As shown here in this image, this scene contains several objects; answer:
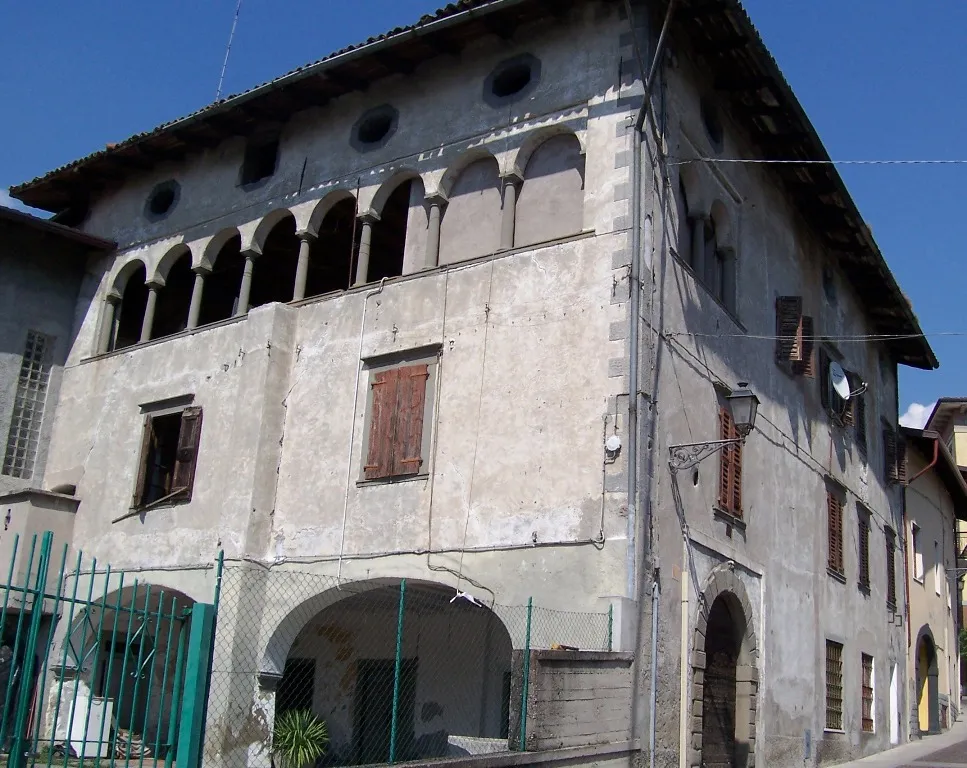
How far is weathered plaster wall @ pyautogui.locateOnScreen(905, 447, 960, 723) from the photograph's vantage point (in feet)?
78.6

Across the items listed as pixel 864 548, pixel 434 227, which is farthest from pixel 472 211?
pixel 864 548

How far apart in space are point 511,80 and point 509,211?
75.8 inches

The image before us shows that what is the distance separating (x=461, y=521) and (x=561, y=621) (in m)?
1.82

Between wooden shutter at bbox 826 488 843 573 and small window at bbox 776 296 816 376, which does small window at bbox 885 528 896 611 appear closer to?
wooden shutter at bbox 826 488 843 573

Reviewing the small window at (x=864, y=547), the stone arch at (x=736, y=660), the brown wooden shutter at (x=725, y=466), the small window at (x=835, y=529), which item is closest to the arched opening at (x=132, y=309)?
the brown wooden shutter at (x=725, y=466)

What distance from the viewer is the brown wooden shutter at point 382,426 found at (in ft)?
43.9

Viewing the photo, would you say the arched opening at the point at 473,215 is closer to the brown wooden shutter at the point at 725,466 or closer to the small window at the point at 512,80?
the small window at the point at 512,80

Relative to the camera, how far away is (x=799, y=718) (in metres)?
15.6

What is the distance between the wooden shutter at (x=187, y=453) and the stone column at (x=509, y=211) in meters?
5.25

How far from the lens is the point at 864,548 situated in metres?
20.0

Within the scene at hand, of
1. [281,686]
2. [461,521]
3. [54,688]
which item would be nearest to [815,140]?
[461,521]

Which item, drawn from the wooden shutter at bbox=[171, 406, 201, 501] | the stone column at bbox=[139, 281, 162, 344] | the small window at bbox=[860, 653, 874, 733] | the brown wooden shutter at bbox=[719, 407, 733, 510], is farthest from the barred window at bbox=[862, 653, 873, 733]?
the stone column at bbox=[139, 281, 162, 344]

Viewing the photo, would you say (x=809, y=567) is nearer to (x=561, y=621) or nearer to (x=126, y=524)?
(x=561, y=621)

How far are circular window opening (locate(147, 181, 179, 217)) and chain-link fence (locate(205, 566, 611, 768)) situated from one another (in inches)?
268
